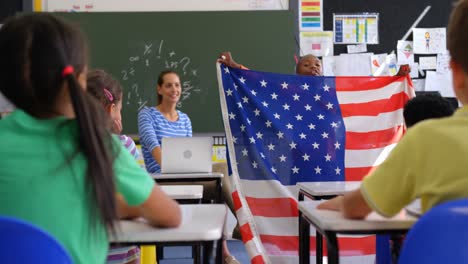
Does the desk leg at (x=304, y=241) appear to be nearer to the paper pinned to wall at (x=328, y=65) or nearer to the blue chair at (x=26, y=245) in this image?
the blue chair at (x=26, y=245)

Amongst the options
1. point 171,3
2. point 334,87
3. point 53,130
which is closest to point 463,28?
point 53,130

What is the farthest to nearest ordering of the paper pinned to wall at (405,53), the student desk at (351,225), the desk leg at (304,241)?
1. the paper pinned to wall at (405,53)
2. the desk leg at (304,241)
3. the student desk at (351,225)

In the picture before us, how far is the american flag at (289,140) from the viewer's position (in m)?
2.91

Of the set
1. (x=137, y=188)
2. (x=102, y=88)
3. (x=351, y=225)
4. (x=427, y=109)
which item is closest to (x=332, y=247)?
(x=351, y=225)

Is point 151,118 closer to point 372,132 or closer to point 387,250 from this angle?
point 372,132

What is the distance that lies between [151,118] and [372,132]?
1.73m

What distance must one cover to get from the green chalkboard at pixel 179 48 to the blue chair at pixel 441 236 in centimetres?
386

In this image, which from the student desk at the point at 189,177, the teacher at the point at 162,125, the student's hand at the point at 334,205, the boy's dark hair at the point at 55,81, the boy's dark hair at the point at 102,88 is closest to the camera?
the boy's dark hair at the point at 55,81

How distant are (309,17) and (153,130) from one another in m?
2.01

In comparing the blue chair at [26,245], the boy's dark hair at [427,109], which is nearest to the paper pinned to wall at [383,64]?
the boy's dark hair at [427,109]

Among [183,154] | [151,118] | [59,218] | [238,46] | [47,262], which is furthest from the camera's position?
[238,46]

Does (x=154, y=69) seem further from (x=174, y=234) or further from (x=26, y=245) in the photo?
(x=26, y=245)

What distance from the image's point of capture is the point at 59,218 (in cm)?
104

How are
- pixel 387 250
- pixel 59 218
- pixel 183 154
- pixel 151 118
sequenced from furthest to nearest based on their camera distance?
pixel 151 118 < pixel 183 154 < pixel 387 250 < pixel 59 218
